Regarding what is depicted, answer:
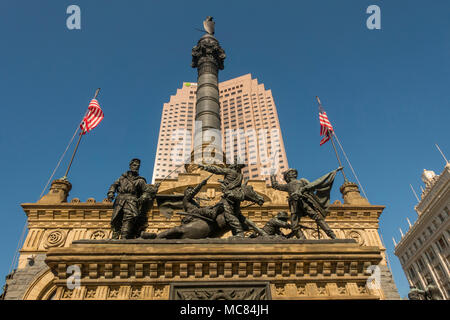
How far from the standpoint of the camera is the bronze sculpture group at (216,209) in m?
6.14

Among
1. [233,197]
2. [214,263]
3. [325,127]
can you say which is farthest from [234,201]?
[325,127]

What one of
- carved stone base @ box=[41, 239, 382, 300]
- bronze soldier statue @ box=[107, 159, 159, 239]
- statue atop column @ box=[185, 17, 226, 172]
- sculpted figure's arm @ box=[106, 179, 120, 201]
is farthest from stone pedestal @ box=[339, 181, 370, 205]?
sculpted figure's arm @ box=[106, 179, 120, 201]

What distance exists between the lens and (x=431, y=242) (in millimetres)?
41781

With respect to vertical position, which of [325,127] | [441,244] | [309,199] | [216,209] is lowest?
[216,209]

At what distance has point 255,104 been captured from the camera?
8538 cm

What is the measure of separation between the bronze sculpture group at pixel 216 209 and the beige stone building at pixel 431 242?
115 ft

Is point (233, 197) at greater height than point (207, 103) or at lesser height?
lesser

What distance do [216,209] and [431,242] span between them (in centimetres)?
4674

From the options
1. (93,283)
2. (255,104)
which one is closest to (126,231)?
(93,283)

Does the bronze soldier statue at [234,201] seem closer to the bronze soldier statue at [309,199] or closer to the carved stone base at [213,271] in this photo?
the carved stone base at [213,271]

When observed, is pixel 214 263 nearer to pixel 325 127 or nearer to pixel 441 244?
pixel 325 127

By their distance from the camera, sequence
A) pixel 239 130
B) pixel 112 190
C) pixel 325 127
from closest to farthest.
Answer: pixel 112 190
pixel 325 127
pixel 239 130

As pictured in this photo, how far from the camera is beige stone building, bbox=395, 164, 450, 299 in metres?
38.4

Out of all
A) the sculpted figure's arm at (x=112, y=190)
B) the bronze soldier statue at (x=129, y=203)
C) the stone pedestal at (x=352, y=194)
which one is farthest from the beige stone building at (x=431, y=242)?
the sculpted figure's arm at (x=112, y=190)
